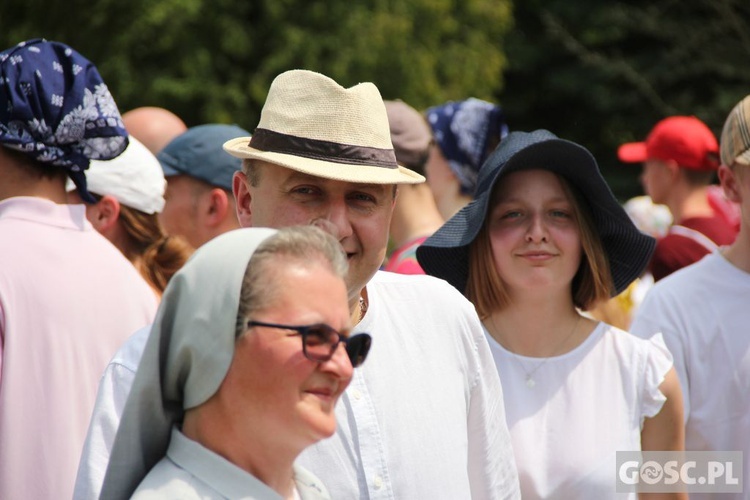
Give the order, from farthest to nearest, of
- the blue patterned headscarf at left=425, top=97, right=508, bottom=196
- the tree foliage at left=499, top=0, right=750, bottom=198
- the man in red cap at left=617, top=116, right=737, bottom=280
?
1. the tree foliage at left=499, top=0, right=750, bottom=198
2. the man in red cap at left=617, top=116, right=737, bottom=280
3. the blue patterned headscarf at left=425, top=97, right=508, bottom=196

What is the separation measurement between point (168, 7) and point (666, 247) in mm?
9840

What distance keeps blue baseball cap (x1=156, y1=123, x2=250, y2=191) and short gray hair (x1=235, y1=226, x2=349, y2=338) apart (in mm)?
2990

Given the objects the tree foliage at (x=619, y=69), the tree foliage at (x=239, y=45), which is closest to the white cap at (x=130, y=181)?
the tree foliage at (x=239, y=45)

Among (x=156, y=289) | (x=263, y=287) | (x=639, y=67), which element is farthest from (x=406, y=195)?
(x=639, y=67)

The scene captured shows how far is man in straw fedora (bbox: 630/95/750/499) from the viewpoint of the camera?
4129 millimetres

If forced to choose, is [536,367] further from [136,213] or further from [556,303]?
[136,213]

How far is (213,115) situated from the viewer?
15.1 metres

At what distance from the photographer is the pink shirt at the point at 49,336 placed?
126 inches

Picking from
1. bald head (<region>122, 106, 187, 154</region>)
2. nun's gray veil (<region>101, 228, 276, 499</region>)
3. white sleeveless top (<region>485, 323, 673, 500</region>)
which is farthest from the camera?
bald head (<region>122, 106, 187, 154</region>)

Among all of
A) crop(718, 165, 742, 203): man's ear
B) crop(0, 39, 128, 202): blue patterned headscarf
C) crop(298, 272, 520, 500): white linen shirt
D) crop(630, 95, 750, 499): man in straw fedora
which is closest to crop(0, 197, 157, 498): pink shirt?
crop(0, 39, 128, 202): blue patterned headscarf

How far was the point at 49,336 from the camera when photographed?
3.27m

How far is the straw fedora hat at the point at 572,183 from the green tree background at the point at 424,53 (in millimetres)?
10850

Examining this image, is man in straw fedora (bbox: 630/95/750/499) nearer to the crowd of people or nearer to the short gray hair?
the crowd of people

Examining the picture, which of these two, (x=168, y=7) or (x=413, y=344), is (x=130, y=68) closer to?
(x=168, y=7)
